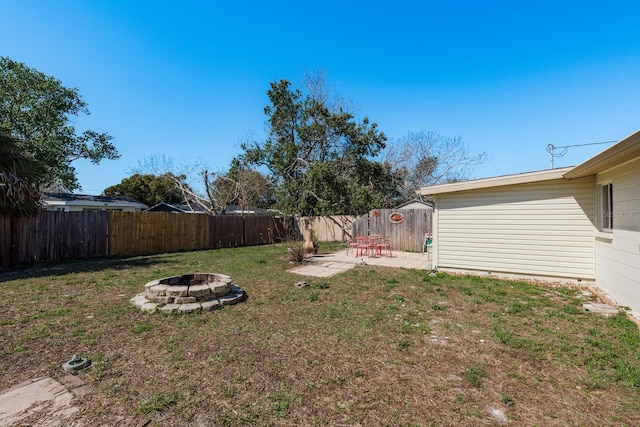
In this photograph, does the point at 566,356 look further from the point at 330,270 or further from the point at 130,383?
the point at 330,270

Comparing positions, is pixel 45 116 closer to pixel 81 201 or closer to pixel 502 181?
pixel 81 201

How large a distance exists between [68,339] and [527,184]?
322 inches

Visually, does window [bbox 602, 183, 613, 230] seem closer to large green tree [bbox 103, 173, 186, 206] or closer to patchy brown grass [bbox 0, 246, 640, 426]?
patchy brown grass [bbox 0, 246, 640, 426]

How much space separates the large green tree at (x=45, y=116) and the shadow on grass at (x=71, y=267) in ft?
20.1

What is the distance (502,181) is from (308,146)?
44.7ft

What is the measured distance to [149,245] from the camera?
1091 cm

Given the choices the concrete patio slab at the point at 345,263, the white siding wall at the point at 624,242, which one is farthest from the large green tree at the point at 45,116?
the white siding wall at the point at 624,242

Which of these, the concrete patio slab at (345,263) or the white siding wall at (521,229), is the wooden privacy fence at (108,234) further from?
the white siding wall at (521,229)

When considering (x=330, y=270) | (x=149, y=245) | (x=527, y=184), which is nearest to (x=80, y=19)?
(x=149, y=245)

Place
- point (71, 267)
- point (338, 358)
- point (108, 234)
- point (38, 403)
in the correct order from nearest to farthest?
point (38, 403)
point (338, 358)
point (71, 267)
point (108, 234)

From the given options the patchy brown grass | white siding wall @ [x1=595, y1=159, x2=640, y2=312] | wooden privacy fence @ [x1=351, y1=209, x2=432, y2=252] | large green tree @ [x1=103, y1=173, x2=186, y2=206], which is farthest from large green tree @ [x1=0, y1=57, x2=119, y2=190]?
white siding wall @ [x1=595, y1=159, x2=640, y2=312]

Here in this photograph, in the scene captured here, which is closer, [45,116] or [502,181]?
[502,181]

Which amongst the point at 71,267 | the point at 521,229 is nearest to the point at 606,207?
the point at 521,229

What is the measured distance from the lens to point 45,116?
13.7m
